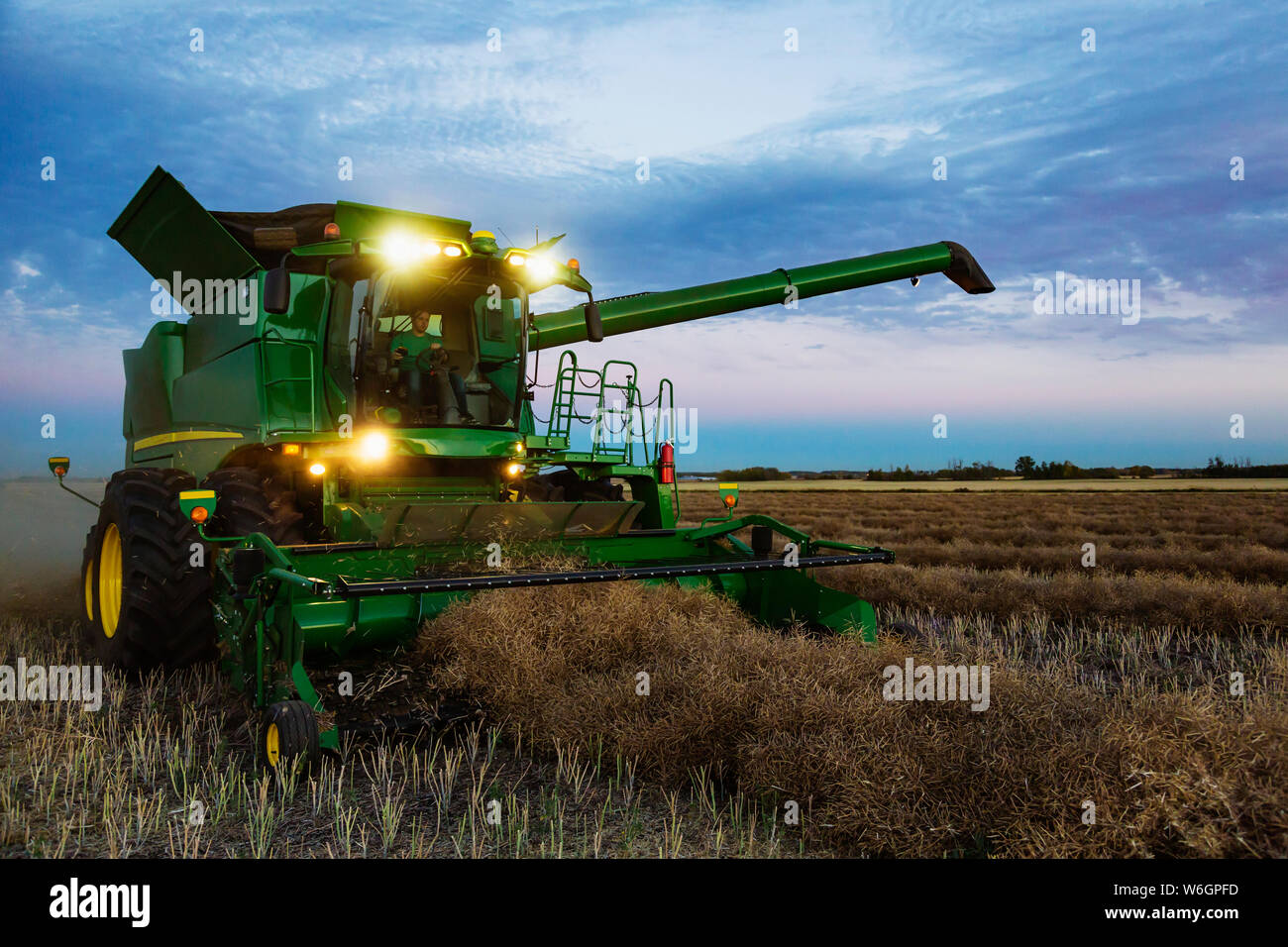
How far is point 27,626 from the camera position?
25.3ft

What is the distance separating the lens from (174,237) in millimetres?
6500

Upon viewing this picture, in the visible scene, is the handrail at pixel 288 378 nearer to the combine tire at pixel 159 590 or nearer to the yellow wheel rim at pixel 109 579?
the combine tire at pixel 159 590

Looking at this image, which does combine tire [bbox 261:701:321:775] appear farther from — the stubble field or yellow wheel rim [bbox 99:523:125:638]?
yellow wheel rim [bbox 99:523:125:638]

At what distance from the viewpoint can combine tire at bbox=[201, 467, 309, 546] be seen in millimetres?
5027

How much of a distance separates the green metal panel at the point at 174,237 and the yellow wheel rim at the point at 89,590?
2280 mm

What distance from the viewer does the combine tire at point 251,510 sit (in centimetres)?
503

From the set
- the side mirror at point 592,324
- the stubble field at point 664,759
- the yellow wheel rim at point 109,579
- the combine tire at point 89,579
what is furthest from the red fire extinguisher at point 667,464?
the combine tire at point 89,579

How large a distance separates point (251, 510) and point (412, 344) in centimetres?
144

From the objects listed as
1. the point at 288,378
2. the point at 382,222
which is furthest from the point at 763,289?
the point at 288,378

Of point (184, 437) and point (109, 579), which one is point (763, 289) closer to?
point (184, 437)

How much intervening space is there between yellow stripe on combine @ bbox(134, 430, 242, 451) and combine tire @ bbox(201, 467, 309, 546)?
43cm

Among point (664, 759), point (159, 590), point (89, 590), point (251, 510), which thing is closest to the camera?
point (664, 759)

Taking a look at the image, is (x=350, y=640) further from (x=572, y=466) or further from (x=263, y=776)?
(x=572, y=466)

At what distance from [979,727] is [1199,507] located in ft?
102
